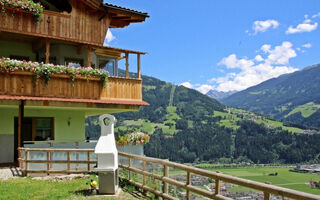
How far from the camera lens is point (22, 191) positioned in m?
11.2

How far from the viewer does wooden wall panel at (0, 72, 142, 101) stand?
54.5 ft

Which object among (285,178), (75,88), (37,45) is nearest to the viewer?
(75,88)

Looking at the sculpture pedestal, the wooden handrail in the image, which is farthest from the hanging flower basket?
the wooden handrail

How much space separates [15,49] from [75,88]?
489cm

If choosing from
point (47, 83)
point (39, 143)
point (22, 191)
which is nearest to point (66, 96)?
point (47, 83)

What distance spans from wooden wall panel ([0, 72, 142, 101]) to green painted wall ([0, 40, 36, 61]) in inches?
158

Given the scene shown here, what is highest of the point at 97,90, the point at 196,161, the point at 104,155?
the point at 97,90

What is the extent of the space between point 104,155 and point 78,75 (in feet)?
28.0

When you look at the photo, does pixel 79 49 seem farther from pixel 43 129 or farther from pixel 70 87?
pixel 43 129

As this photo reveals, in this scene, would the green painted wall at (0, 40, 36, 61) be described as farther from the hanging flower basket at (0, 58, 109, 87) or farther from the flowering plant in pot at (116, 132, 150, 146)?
the flowering plant in pot at (116, 132, 150, 146)

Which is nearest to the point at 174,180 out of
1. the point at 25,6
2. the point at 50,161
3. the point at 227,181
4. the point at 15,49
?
the point at 227,181

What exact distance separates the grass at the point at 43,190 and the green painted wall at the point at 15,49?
9212 millimetres

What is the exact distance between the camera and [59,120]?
69.5 feet

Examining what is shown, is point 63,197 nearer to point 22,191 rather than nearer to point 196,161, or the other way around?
point 22,191
